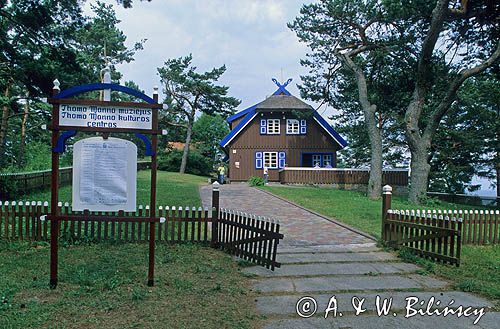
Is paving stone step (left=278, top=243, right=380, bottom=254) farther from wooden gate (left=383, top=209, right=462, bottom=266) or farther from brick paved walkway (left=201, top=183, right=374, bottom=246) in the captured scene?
wooden gate (left=383, top=209, right=462, bottom=266)

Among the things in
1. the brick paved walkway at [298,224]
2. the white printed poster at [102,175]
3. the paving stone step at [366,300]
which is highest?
the white printed poster at [102,175]

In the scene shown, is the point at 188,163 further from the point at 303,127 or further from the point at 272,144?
the point at 303,127

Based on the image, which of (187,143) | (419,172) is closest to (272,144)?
(419,172)

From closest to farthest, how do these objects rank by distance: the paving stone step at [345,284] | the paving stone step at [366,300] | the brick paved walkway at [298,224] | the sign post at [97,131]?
the paving stone step at [366,300] → the sign post at [97,131] → the paving stone step at [345,284] → the brick paved walkway at [298,224]

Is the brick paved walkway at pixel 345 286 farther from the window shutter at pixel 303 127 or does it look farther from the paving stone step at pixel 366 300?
the window shutter at pixel 303 127

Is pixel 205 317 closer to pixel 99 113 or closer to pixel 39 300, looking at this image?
pixel 39 300

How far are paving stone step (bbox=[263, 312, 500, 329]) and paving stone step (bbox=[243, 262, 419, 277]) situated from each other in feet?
6.86

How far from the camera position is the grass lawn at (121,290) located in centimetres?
490

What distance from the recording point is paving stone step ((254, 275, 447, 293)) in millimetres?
6467

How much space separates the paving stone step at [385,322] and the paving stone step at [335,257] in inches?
117

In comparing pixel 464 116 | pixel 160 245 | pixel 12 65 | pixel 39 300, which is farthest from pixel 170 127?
pixel 39 300

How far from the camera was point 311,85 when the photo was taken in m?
27.1

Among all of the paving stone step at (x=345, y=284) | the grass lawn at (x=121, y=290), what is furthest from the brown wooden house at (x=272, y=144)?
the paving stone step at (x=345, y=284)

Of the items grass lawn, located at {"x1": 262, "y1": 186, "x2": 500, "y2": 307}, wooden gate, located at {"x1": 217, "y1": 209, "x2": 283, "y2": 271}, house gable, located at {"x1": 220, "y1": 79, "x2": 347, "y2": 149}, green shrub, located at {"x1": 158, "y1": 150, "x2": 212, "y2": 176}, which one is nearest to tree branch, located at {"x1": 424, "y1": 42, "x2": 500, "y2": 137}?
grass lawn, located at {"x1": 262, "y1": 186, "x2": 500, "y2": 307}
